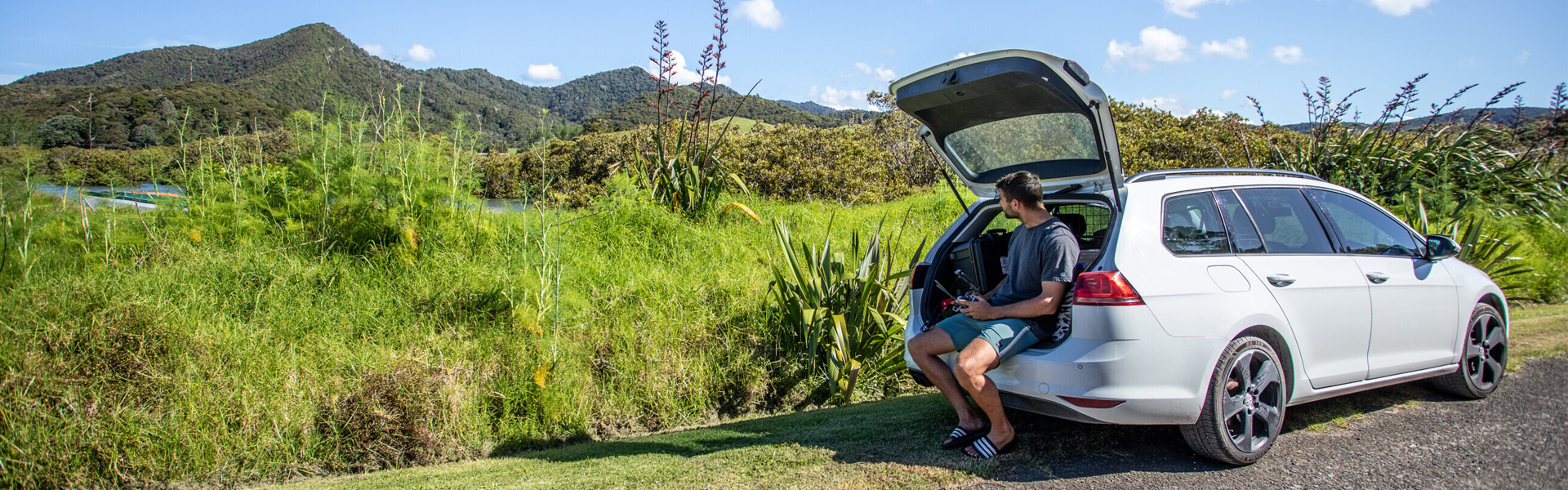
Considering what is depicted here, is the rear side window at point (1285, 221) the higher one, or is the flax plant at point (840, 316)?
the rear side window at point (1285, 221)

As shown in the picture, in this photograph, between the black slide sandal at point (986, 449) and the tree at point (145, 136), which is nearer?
the black slide sandal at point (986, 449)

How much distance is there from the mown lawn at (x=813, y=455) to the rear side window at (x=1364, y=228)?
3.43ft

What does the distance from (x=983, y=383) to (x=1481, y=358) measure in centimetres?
389

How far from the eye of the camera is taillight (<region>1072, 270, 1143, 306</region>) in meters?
3.52

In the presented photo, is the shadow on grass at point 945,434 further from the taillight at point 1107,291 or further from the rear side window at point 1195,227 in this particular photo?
the rear side window at point 1195,227

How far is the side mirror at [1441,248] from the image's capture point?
185 inches

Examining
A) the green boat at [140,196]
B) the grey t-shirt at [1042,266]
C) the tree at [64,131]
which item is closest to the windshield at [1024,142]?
the grey t-shirt at [1042,266]

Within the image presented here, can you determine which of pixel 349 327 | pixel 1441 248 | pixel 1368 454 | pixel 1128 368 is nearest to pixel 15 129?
pixel 349 327

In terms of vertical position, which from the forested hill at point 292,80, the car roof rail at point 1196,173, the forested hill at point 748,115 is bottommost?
the car roof rail at point 1196,173

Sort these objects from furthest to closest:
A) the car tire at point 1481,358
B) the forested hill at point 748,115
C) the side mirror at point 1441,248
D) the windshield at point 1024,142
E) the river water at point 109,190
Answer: the forested hill at point 748,115
the river water at point 109,190
the car tire at point 1481,358
the side mirror at point 1441,248
the windshield at point 1024,142

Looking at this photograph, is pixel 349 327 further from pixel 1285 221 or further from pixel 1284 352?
pixel 1285 221

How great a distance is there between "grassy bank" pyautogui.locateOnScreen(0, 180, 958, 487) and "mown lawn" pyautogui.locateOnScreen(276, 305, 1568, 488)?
0.43 metres

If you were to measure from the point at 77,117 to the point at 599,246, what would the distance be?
5276mm

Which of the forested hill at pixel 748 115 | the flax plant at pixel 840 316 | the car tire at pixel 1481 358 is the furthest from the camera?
the forested hill at pixel 748 115
